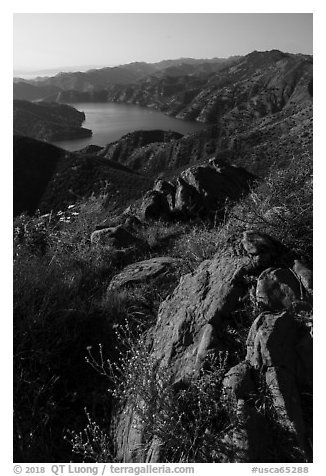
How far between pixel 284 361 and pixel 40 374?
231 centimetres

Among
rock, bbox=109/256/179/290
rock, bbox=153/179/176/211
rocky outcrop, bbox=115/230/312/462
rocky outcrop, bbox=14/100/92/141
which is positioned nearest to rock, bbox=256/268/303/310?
rocky outcrop, bbox=115/230/312/462

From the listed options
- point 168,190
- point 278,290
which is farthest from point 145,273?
point 168,190

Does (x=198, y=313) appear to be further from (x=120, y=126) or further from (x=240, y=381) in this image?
(x=120, y=126)

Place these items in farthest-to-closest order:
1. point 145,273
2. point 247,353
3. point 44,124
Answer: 1. point 44,124
2. point 145,273
3. point 247,353

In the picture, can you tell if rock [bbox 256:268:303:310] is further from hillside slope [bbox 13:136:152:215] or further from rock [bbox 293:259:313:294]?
hillside slope [bbox 13:136:152:215]

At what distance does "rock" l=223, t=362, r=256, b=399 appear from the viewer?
3150 mm

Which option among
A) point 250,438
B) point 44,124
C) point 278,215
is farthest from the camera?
point 44,124

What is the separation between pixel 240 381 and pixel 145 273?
264cm

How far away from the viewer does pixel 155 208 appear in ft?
39.7

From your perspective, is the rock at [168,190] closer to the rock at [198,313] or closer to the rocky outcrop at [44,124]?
the rock at [198,313]

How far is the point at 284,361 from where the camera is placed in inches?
128

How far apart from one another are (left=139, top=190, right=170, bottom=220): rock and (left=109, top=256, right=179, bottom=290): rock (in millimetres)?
5691

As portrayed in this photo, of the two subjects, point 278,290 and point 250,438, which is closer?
point 250,438
